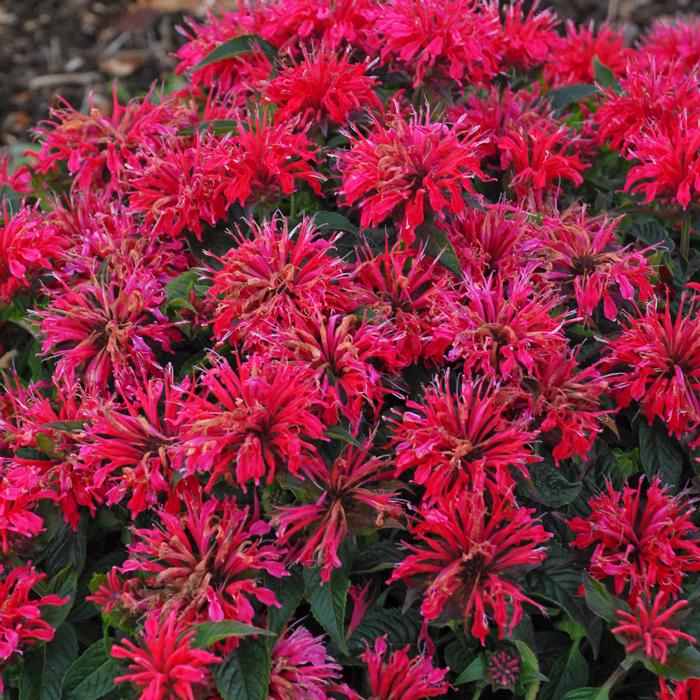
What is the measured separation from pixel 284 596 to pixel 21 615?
0.37m

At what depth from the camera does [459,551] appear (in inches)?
46.8

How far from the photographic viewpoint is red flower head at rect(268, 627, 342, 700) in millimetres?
1198

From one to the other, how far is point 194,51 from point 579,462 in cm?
120

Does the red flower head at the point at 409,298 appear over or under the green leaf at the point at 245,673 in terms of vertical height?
over

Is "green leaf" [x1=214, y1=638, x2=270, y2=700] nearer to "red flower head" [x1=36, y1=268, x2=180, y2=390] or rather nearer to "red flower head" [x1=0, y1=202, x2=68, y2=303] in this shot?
"red flower head" [x1=36, y1=268, x2=180, y2=390]

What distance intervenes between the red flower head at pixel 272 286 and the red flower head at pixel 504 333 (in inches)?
6.8

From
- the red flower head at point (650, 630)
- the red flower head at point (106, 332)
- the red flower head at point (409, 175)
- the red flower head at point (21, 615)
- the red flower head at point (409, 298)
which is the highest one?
the red flower head at point (409, 175)

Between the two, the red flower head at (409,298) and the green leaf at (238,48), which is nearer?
the red flower head at (409,298)

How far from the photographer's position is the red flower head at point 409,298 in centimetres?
130

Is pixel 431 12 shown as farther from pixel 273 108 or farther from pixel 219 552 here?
pixel 219 552

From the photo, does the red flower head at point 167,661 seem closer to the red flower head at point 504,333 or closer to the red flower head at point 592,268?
the red flower head at point 504,333

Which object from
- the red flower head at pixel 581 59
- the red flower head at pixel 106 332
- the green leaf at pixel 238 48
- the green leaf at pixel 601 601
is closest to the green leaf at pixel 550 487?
the green leaf at pixel 601 601

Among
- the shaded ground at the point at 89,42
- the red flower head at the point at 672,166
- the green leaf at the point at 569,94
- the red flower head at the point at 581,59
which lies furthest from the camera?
the shaded ground at the point at 89,42

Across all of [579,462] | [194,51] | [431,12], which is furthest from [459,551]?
[194,51]
